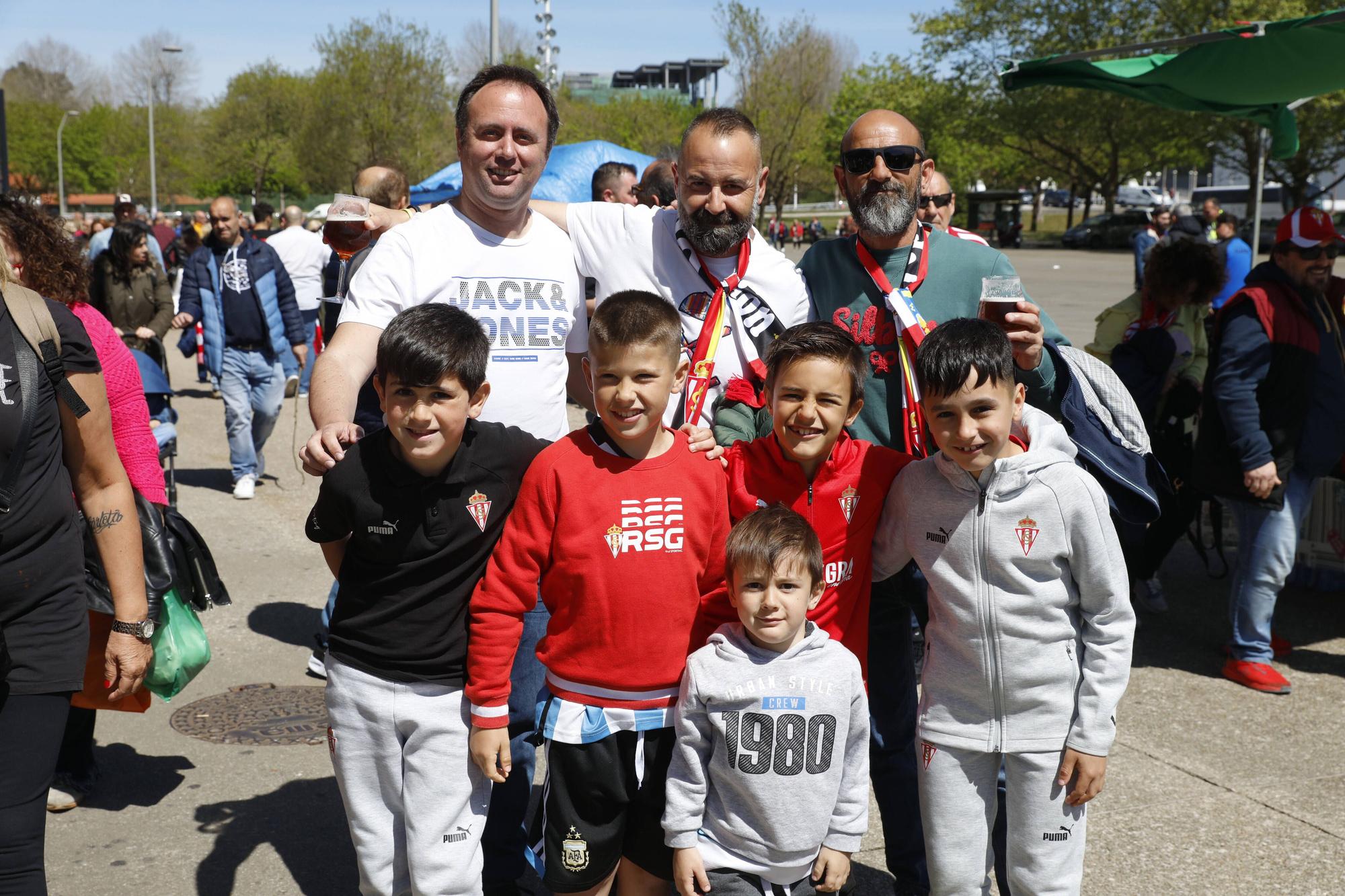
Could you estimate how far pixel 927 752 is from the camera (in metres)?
3.00

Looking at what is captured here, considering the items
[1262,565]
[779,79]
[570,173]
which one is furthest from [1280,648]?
[779,79]

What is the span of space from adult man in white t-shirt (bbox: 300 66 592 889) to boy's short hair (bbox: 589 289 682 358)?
1.59ft

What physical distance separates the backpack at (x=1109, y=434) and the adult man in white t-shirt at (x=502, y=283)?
1.47 meters

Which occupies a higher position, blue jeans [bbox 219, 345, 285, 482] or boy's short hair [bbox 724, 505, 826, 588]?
boy's short hair [bbox 724, 505, 826, 588]

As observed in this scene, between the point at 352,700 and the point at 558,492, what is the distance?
29.5 inches

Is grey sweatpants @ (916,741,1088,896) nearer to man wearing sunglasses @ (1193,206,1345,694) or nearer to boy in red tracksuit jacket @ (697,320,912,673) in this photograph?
boy in red tracksuit jacket @ (697,320,912,673)

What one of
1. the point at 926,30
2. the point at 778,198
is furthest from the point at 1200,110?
the point at 926,30

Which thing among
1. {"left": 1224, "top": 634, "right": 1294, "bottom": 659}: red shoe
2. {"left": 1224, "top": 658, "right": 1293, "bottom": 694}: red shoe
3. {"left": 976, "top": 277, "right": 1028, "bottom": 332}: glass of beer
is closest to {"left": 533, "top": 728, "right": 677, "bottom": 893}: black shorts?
{"left": 976, "top": 277, "right": 1028, "bottom": 332}: glass of beer

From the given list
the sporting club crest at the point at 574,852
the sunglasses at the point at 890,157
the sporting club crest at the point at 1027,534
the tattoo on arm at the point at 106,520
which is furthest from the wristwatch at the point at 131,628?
the sunglasses at the point at 890,157

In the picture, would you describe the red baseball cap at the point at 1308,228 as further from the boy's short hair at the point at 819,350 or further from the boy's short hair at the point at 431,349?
the boy's short hair at the point at 431,349

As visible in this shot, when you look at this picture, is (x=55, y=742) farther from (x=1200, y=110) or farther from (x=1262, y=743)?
(x=1200, y=110)

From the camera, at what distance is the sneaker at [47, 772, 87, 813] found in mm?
4281

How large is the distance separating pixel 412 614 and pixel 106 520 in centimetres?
81

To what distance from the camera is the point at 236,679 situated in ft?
18.7
